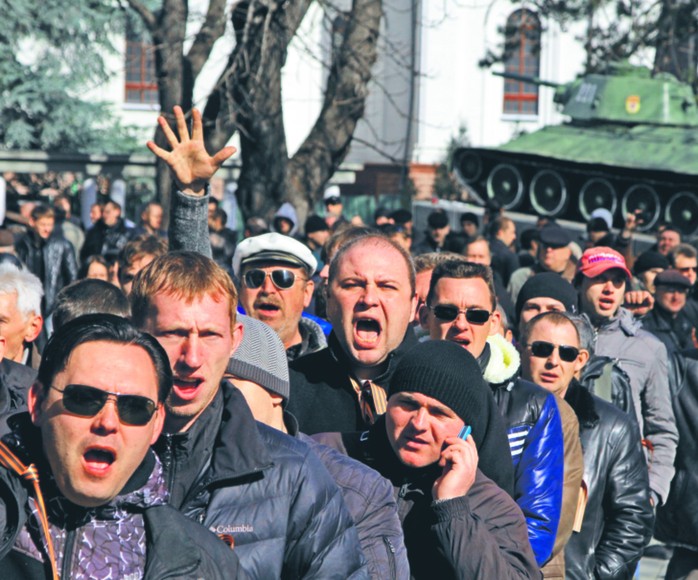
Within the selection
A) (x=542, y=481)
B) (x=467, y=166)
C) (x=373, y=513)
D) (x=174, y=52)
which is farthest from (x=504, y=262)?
(x=467, y=166)

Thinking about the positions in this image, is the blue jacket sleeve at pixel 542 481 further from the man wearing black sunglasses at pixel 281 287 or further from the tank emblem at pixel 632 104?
the tank emblem at pixel 632 104

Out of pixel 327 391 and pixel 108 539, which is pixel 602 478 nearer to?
pixel 327 391

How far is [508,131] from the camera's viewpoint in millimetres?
44094

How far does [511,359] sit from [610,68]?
76.1 ft

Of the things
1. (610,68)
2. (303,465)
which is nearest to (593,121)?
(610,68)

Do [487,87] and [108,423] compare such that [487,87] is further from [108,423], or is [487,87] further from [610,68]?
[108,423]

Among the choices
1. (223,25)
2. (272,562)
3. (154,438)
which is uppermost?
(223,25)

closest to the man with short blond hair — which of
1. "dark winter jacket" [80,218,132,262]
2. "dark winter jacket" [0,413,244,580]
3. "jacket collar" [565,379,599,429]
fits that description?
"dark winter jacket" [0,413,244,580]

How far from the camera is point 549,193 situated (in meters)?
24.7

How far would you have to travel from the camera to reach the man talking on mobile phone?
3867mm

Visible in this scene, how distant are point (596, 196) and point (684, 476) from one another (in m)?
17.3

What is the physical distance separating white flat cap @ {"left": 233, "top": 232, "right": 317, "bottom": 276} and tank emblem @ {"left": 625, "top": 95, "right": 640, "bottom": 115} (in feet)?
66.3

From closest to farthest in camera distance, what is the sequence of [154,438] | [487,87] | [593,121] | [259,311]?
[154,438] < [259,311] < [593,121] < [487,87]

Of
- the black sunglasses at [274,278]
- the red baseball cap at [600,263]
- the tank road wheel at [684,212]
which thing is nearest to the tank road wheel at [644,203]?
the tank road wheel at [684,212]
